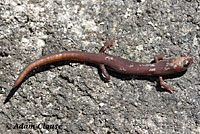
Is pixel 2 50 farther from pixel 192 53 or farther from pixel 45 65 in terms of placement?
pixel 192 53

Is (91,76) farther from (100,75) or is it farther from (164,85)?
(164,85)

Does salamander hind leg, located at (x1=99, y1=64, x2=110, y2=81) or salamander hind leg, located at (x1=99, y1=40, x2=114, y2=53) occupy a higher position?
salamander hind leg, located at (x1=99, y1=40, x2=114, y2=53)

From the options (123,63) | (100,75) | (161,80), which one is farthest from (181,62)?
(100,75)

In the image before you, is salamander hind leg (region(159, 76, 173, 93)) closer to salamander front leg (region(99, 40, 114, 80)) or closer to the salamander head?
the salamander head

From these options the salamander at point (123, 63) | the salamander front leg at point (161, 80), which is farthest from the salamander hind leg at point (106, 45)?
the salamander front leg at point (161, 80)

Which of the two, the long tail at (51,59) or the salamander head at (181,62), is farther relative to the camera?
the salamander head at (181,62)

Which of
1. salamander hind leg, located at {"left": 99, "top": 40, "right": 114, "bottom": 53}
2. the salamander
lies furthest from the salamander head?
salamander hind leg, located at {"left": 99, "top": 40, "right": 114, "bottom": 53}

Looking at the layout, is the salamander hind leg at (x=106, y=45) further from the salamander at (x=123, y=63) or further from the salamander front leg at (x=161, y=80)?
the salamander front leg at (x=161, y=80)

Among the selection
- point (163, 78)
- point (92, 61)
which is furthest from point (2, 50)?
point (163, 78)
